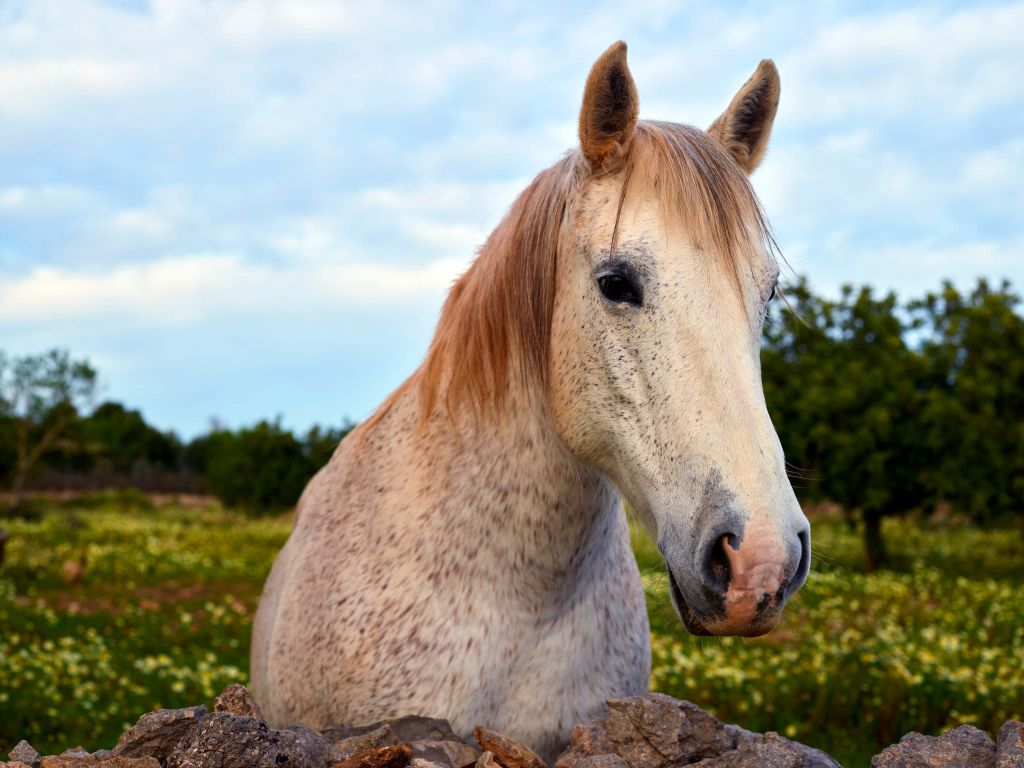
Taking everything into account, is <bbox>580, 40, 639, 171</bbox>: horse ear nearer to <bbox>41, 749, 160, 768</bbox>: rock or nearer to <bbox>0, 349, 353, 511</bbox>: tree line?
<bbox>41, 749, 160, 768</bbox>: rock

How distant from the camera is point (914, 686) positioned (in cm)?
847

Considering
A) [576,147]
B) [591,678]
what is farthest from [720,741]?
[576,147]

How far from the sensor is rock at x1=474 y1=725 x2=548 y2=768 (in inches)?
111

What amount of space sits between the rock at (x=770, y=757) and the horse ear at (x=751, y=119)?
2.13 m

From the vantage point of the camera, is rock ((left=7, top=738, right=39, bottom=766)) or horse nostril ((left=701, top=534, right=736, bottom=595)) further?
rock ((left=7, top=738, right=39, bottom=766))

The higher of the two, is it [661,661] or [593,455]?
[593,455]

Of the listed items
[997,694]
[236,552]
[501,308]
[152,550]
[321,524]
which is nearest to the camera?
[501,308]

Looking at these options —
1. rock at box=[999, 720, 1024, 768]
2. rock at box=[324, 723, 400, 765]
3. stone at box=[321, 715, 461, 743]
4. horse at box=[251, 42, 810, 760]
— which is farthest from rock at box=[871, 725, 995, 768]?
rock at box=[324, 723, 400, 765]

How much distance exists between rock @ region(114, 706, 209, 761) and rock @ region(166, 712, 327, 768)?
0.06 metres

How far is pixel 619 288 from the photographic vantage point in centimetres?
275

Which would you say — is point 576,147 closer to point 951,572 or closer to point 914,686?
point 914,686

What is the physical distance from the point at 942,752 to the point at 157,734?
2.58 meters

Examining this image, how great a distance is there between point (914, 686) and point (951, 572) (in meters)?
13.5

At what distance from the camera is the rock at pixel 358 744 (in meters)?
2.85
